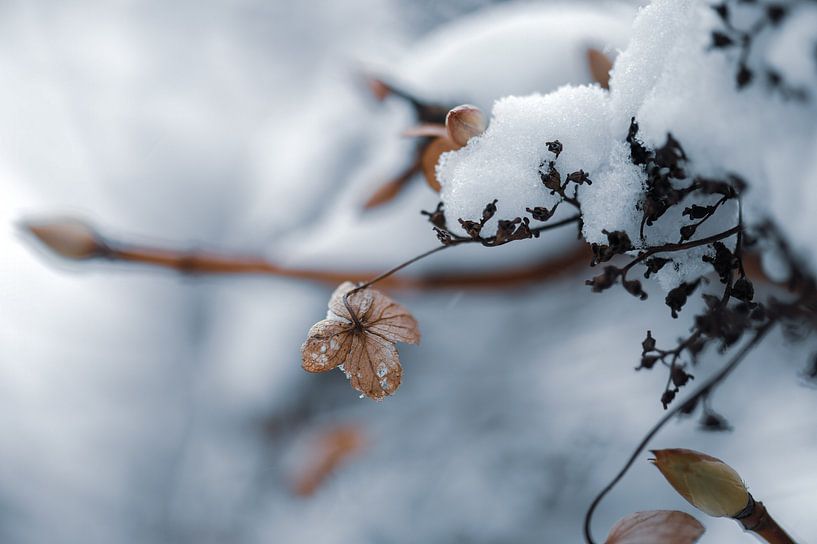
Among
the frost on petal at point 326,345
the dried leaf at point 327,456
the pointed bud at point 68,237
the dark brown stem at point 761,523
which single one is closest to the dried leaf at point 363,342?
the frost on petal at point 326,345

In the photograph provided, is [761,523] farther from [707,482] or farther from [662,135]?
[662,135]

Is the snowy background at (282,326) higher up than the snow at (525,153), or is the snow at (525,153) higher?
the snowy background at (282,326)

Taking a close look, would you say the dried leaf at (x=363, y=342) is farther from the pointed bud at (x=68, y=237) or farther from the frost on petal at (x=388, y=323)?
the pointed bud at (x=68, y=237)

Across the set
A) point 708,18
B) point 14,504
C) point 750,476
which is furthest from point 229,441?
point 708,18

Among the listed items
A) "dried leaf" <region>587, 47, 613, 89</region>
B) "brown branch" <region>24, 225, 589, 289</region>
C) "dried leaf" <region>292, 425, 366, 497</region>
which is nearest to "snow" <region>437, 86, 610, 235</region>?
"dried leaf" <region>587, 47, 613, 89</region>

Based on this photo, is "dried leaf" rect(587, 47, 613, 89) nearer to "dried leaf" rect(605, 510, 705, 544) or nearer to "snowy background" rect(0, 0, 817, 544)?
"snowy background" rect(0, 0, 817, 544)

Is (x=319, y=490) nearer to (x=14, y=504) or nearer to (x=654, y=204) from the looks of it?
(x=14, y=504)
